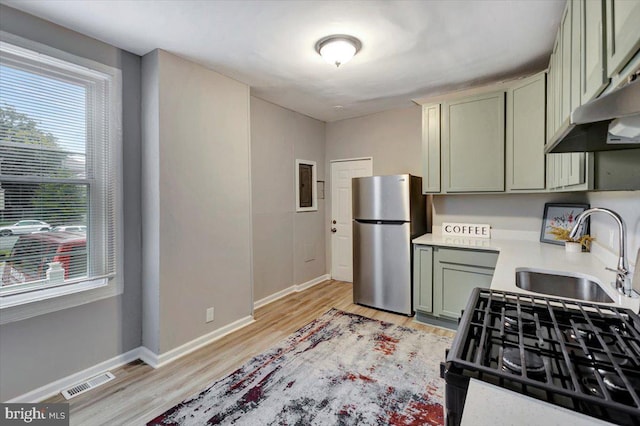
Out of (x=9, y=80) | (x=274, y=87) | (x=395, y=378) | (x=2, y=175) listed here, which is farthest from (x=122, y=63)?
(x=395, y=378)

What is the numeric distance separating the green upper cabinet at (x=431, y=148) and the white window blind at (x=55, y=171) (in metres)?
3.04

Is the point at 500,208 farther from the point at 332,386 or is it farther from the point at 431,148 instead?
the point at 332,386

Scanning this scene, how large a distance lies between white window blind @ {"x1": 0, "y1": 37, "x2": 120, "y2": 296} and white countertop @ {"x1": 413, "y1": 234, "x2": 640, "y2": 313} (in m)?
2.82

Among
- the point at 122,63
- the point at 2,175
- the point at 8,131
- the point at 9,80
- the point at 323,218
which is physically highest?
the point at 122,63

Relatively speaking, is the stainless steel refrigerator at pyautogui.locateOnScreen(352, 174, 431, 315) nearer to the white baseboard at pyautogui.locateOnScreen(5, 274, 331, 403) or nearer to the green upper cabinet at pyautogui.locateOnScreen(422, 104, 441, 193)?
the green upper cabinet at pyautogui.locateOnScreen(422, 104, 441, 193)

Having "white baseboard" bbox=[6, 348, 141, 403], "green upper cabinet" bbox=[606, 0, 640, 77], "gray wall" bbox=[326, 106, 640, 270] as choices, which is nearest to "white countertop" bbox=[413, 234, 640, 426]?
"gray wall" bbox=[326, 106, 640, 270]

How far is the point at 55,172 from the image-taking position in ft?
6.86

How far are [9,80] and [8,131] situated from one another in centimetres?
33

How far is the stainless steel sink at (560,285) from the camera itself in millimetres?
1730

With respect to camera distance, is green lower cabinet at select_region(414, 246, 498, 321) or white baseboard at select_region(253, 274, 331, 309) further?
white baseboard at select_region(253, 274, 331, 309)

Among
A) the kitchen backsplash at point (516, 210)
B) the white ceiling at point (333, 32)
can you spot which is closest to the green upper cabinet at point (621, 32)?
the white ceiling at point (333, 32)

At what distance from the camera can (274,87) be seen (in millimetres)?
3275

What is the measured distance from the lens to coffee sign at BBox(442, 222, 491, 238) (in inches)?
131

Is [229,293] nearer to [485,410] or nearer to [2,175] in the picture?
[2,175]
